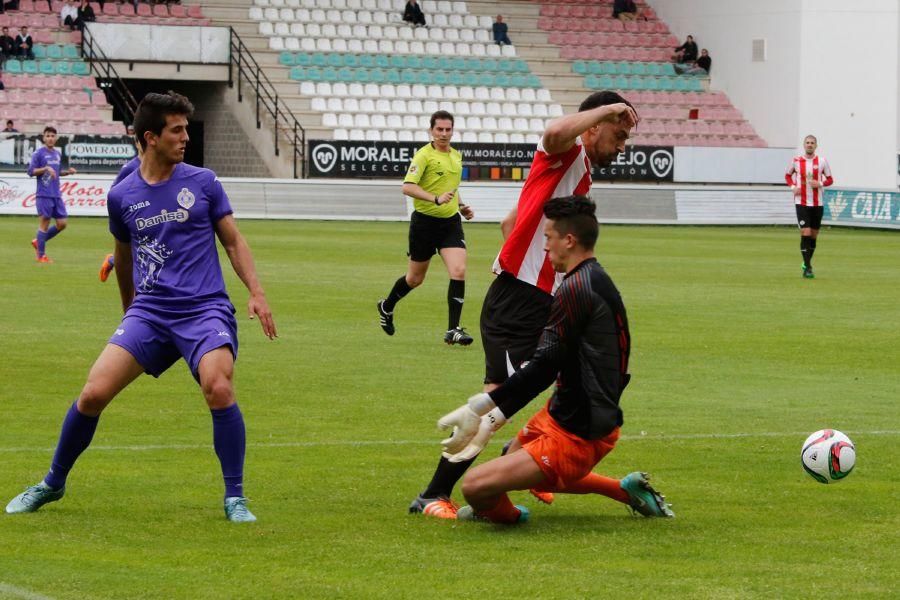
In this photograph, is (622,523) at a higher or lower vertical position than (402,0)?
lower

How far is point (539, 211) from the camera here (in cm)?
740

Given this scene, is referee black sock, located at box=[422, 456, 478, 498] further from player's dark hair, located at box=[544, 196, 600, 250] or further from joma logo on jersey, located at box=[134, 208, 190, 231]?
joma logo on jersey, located at box=[134, 208, 190, 231]

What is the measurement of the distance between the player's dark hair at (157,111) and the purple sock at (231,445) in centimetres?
133

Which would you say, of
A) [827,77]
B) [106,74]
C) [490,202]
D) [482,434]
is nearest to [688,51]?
[827,77]

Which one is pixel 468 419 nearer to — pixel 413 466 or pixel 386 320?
pixel 413 466

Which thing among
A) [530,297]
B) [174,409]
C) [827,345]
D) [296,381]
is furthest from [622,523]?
[827,345]

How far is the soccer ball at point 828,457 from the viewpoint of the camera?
7.89 m

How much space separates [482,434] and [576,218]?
40.8 inches

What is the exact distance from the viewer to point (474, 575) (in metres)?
6.14

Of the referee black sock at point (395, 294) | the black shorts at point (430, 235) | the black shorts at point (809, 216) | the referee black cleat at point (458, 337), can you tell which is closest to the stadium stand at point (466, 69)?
the black shorts at point (809, 216)

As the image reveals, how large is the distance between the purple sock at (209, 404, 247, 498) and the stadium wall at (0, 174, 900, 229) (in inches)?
1181

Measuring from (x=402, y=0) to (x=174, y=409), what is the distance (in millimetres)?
42480

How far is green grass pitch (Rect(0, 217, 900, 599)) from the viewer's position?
6.12 m

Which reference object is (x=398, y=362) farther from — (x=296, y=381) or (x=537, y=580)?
(x=537, y=580)
